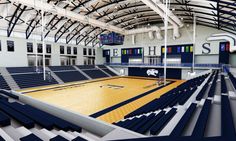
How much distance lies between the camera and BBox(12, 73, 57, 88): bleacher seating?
1758cm

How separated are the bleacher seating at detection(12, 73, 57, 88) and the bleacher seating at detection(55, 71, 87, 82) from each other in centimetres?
190

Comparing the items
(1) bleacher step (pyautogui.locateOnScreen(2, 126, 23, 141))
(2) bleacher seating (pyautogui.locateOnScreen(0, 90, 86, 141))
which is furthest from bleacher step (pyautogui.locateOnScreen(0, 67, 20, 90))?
(1) bleacher step (pyautogui.locateOnScreen(2, 126, 23, 141))

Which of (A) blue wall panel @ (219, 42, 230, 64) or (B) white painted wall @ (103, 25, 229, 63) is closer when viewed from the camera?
(A) blue wall panel @ (219, 42, 230, 64)

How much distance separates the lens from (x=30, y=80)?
1881 centimetres

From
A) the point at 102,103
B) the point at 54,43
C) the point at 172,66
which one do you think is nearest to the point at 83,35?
the point at 54,43

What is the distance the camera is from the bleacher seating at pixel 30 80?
17.6 meters

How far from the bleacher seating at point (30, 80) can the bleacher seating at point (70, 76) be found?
1.90m

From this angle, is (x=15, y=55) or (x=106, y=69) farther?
(x=106, y=69)

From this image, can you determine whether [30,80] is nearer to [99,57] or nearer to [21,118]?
[21,118]

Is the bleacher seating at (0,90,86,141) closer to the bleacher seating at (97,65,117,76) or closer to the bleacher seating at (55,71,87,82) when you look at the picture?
the bleacher seating at (55,71,87,82)

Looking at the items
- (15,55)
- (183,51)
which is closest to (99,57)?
(15,55)

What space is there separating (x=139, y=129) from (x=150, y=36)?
985 inches

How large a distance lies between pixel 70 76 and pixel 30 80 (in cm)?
601

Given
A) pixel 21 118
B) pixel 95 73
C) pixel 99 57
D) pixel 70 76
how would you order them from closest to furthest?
pixel 21 118 → pixel 70 76 → pixel 95 73 → pixel 99 57
